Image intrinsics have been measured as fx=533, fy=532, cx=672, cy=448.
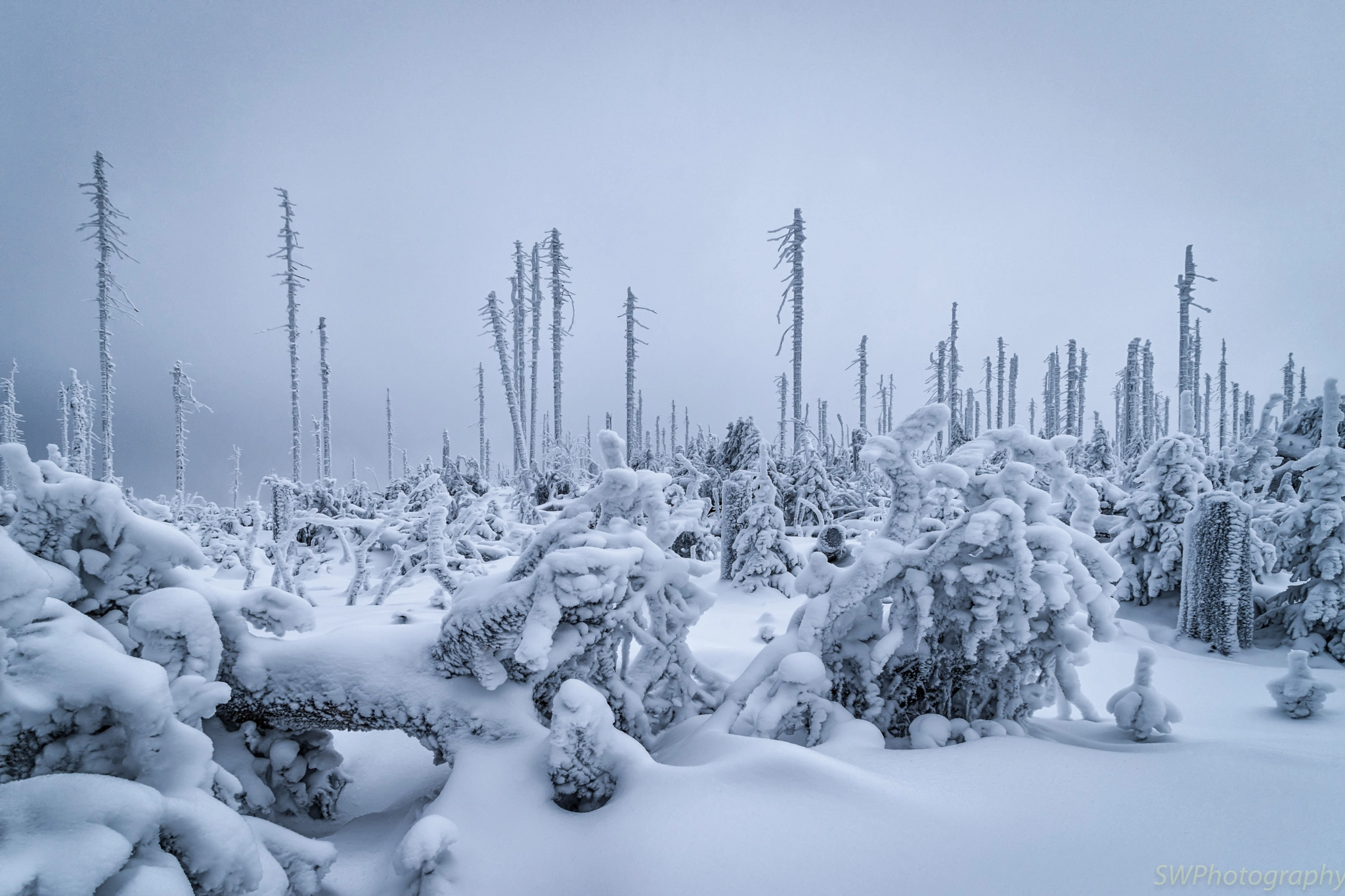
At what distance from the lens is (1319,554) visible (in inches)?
243

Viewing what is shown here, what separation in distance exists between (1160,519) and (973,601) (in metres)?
7.60

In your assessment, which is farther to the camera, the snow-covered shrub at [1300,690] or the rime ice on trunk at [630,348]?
the rime ice on trunk at [630,348]

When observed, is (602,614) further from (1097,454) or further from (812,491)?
(1097,454)

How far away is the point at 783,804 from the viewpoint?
223 centimetres

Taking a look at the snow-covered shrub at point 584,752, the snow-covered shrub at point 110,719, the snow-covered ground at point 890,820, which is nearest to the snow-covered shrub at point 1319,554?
the snow-covered ground at point 890,820

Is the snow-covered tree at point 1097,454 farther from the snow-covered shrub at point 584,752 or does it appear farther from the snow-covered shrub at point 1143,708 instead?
the snow-covered shrub at point 584,752

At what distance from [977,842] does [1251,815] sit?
1074mm

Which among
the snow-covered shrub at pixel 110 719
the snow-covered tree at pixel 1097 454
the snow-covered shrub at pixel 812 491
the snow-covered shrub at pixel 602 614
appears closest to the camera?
the snow-covered shrub at pixel 110 719

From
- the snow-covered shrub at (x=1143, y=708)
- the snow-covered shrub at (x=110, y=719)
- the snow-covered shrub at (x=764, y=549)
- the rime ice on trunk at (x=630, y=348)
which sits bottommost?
the snow-covered shrub at (x=764, y=549)

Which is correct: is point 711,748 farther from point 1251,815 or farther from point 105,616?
point 105,616

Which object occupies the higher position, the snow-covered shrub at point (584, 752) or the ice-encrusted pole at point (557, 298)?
the ice-encrusted pole at point (557, 298)

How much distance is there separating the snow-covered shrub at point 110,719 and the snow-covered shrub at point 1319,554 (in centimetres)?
969

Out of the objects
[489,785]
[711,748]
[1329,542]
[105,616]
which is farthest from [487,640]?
[1329,542]

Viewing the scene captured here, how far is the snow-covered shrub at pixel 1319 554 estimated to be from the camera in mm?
6051
